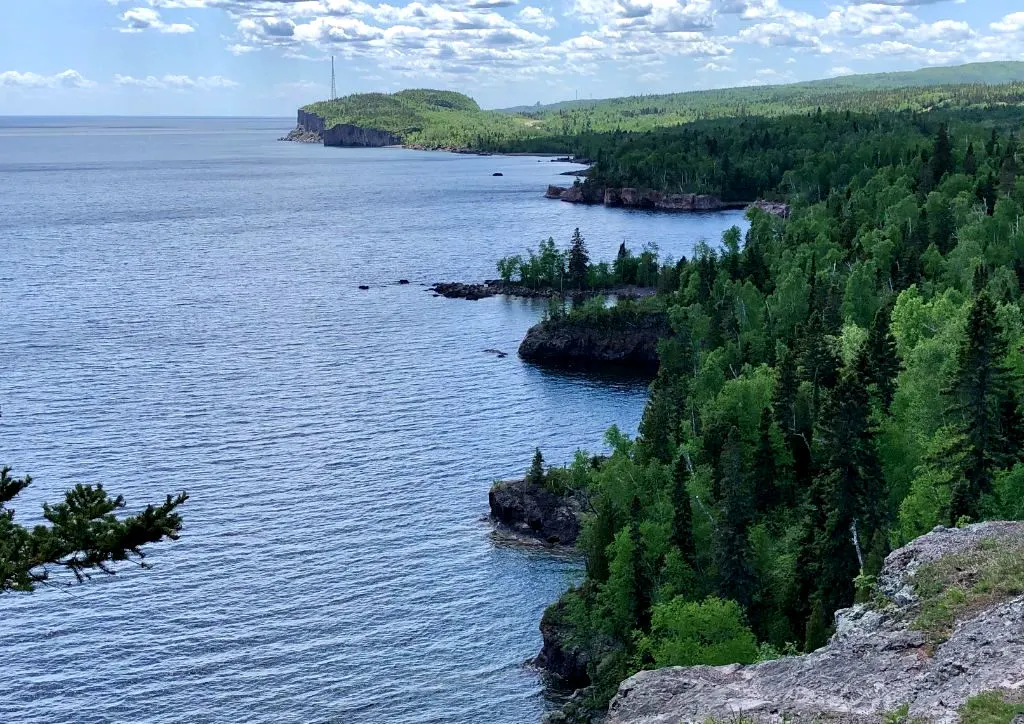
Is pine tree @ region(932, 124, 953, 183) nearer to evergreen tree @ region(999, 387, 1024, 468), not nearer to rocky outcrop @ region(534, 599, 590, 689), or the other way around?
evergreen tree @ region(999, 387, 1024, 468)

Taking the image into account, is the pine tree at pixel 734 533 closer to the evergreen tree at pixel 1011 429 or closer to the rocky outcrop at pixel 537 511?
the evergreen tree at pixel 1011 429

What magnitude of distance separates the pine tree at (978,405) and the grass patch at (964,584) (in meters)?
20.9

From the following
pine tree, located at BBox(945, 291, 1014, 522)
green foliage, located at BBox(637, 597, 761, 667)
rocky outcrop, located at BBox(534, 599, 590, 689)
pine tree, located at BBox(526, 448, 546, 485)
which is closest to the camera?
pine tree, located at BBox(945, 291, 1014, 522)

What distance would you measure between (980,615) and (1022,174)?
13744cm

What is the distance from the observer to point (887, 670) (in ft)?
95.3

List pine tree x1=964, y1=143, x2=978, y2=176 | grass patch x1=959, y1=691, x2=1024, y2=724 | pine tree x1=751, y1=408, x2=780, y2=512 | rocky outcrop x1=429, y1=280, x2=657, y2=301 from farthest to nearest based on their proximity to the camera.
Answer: rocky outcrop x1=429, y1=280, x2=657, y2=301 → pine tree x1=964, y1=143, x2=978, y2=176 → pine tree x1=751, y1=408, x2=780, y2=512 → grass patch x1=959, y1=691, x2=1024, y2=724

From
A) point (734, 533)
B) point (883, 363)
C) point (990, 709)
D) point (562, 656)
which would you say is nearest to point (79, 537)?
point (990, 709)

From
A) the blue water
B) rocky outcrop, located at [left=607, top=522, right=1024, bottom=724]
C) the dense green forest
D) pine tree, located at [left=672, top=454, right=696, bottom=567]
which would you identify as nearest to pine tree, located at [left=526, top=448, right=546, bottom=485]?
the dense green forest

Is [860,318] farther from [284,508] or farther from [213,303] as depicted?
[213,303]

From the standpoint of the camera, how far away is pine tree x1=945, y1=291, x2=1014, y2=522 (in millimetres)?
53625

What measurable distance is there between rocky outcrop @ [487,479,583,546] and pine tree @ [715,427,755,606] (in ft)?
53.7

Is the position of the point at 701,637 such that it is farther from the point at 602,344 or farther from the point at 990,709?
the point at 602,344

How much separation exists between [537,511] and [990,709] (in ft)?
194

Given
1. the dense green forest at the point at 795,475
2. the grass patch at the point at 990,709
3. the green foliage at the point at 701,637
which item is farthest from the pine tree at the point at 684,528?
the grass patch at the point at 990,709
